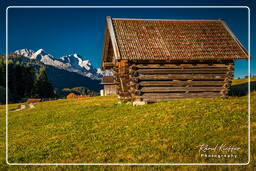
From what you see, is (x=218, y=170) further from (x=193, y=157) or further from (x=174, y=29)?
(x=174, y=29)

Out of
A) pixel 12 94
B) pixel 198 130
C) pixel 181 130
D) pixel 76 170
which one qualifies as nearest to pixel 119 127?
pixel 181 130

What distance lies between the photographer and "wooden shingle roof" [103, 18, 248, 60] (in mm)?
13320

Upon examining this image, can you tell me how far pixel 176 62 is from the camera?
13.6 metres

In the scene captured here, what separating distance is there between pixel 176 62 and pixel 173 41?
59.3 inches

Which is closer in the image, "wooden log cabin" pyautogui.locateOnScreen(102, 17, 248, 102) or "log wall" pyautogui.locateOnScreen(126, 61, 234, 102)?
"wooden log cabin" pyautogui.locateOnScreen(102, 17, 248, 102)

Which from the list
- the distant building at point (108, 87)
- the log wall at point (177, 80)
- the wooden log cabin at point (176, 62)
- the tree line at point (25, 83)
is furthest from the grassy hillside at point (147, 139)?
the tree line at point (25, 83)

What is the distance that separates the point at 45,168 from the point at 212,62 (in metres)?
11.8

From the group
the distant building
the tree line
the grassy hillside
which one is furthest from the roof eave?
the tree line

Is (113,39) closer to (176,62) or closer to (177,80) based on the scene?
(176,62)

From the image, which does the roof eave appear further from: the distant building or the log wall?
the distant building

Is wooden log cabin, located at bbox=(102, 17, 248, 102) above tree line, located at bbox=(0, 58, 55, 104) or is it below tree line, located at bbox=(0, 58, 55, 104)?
below

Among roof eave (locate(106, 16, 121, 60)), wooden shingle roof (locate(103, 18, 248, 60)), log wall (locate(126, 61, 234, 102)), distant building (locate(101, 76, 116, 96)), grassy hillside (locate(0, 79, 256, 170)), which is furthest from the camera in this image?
distant building (locate(101, 76, 116, 96))

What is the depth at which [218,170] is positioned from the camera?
4520mm

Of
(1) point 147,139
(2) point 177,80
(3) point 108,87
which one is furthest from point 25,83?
(1) point 147,139
